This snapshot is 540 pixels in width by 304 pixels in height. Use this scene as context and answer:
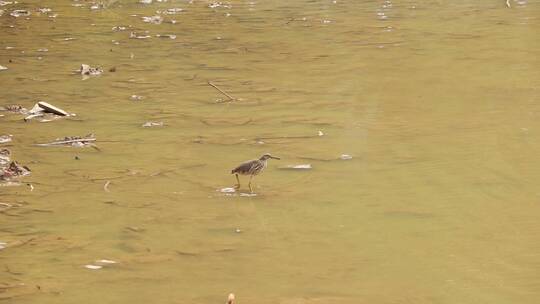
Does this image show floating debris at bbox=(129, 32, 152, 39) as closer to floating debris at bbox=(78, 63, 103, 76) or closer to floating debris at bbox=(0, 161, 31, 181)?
floating debris at bbox=(78, 63, 103, 76)

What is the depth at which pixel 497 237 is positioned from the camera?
5.94 metres

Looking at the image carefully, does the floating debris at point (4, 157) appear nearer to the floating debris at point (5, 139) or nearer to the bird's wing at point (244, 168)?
the floating debris at point (5, 139)

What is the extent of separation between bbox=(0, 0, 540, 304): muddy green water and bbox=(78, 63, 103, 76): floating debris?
25cm

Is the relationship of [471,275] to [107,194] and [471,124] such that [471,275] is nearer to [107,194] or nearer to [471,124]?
[107,194]

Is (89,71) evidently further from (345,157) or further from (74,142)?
(345,157)

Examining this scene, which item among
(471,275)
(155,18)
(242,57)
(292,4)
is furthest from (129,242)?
(292,4)

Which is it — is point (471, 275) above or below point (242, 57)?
above

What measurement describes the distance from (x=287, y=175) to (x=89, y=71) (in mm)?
5453

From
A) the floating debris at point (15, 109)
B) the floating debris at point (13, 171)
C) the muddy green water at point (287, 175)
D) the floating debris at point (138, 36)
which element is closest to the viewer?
the muddy green water at point (287, 175)

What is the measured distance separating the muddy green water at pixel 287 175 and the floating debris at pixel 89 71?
246mm

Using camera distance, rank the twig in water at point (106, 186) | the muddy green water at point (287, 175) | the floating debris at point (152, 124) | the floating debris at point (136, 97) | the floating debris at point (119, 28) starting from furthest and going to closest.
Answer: the floating debris at point (119, 28)
the floating debris at point (136, 97)
the floating debris at point (152, 124)
the twig in water at point (106, 186)
the muddy green water at point (287, 175)

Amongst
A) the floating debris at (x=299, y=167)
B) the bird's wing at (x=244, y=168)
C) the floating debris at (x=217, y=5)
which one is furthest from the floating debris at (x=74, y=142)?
the floating debris at (x=217, y=5)

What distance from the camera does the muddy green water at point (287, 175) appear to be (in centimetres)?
546

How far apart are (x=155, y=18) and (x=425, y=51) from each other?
21.5 feet
